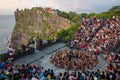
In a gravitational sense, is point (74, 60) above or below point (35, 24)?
above

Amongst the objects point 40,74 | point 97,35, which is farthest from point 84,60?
point 97,35

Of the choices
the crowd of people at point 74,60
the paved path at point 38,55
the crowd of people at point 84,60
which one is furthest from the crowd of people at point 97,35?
the crowd of people at point 74,60

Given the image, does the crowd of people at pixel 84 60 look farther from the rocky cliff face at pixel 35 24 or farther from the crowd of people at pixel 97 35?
the rocky cliff face at pixel 35 24

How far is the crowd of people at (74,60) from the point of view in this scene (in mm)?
31078

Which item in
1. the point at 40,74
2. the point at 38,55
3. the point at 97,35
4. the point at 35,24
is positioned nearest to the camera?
the point at 40,74

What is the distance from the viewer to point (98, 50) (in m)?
38.5

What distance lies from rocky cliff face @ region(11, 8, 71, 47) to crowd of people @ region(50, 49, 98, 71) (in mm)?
50931

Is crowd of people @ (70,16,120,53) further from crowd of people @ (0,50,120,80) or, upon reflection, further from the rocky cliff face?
the rocky cliff face

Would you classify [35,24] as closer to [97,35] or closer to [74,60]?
[97,35]

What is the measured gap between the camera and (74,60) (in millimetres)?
32656

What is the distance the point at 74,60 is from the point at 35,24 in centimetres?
7510

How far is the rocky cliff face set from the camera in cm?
9256

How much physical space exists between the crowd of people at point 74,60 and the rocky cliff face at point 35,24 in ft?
167

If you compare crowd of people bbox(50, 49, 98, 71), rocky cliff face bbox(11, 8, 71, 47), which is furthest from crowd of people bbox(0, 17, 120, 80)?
rocky cliff face bbox(11, 8, 71, 47)
